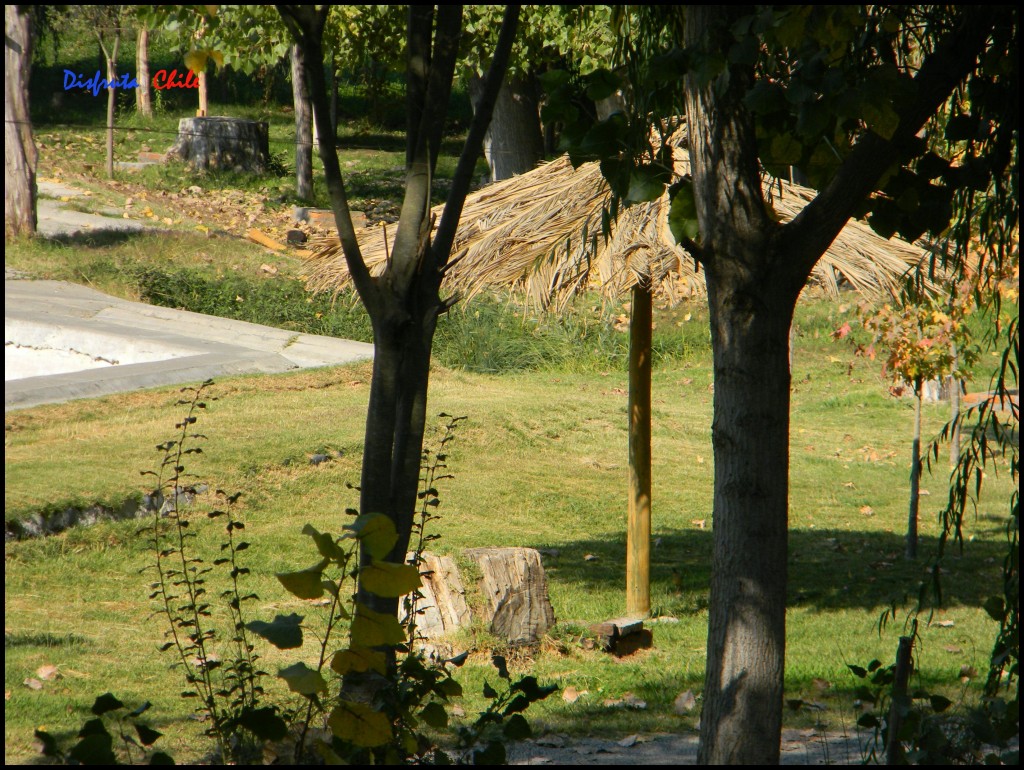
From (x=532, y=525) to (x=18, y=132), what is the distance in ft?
41.2

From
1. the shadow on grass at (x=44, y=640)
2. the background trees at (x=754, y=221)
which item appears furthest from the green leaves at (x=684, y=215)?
the shadow on grass at (x=44, y=640)

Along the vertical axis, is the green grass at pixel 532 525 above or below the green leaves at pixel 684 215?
below

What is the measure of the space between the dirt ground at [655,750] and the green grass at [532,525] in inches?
10.0

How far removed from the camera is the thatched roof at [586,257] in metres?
6.47

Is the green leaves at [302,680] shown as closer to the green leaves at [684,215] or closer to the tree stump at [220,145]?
the green leaves at [684,215]

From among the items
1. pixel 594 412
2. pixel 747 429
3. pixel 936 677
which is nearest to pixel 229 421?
pixel 594 412

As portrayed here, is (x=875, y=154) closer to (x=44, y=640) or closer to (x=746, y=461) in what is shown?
(x=746, y=461)

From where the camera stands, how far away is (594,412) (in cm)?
1289

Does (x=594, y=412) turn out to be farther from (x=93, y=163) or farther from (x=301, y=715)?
(x=93, y=163)

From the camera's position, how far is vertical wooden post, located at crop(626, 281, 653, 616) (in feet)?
23.0

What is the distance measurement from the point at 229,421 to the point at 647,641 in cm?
528

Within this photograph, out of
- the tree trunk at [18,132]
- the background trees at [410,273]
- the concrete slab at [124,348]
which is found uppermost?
the tree trunk at [18,132]

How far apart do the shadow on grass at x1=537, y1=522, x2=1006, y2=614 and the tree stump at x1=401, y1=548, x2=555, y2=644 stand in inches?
51.9

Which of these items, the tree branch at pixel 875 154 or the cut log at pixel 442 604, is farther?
the cut log at pixel 442 604
